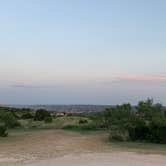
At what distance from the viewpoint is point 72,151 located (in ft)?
65.5

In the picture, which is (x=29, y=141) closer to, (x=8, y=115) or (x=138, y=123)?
(x=138, y=123)

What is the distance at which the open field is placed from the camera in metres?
16.8

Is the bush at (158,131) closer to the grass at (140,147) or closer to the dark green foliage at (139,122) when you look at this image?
the dark green foliage at (139,122)

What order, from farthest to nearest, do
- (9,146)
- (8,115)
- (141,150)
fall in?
(8,115), (9,146), (141,150)

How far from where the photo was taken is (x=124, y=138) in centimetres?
2500

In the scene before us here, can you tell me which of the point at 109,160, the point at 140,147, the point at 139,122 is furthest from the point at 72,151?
the point at 139,122

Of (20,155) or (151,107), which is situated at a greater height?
(151,107)

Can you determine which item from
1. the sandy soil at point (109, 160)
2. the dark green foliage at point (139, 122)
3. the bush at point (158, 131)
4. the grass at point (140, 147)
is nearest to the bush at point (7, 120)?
the dark green foliage at point (139, 122)

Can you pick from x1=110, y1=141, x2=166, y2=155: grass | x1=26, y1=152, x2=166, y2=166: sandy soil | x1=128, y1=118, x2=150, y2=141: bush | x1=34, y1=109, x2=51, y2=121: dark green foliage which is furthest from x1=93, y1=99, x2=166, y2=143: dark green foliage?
x1=34, y1=109, x2=51, y2=121: dark green foliage

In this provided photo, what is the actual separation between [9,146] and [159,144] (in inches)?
322

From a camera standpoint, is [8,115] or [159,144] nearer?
[159,144]

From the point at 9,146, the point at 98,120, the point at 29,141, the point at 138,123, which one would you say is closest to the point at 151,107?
the point at 138,123

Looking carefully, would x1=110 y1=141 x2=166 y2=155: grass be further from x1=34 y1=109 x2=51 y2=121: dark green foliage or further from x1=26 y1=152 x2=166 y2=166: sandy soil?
x1=34 y1=109 x2=51 y2=121: dark green foliage

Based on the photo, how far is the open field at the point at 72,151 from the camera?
16.8 m
